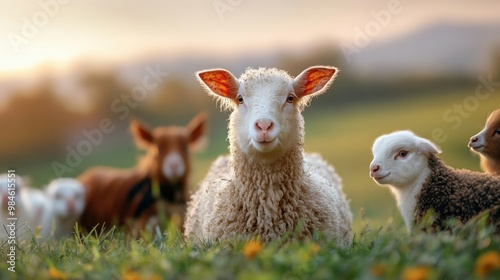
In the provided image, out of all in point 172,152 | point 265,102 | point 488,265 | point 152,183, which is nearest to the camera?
point 488,265

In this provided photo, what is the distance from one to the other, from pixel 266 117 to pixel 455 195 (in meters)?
1.50

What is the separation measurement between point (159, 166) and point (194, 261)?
21.2 ft

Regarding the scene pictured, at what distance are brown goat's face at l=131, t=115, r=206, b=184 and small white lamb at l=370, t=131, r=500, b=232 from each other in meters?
4.96

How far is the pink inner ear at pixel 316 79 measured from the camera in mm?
5648

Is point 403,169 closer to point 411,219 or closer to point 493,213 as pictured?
point 411,219

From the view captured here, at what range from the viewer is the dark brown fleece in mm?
4828

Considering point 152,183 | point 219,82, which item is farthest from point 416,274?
point 152,183

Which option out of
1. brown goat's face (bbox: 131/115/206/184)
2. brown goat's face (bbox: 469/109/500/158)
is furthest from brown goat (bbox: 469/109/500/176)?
brown goat's face (bbox: 131/115/206/184)

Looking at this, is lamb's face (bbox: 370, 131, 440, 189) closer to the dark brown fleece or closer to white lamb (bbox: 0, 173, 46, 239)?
the dark brown fleece

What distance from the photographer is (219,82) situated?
18.8 ft

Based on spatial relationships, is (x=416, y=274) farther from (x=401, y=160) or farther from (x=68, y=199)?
(x=68, y=199)

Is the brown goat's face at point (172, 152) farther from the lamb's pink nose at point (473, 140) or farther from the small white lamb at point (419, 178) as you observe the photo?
the lamb's pink nose at point (473, 140)

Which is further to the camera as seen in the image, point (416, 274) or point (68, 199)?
point (68, 199)

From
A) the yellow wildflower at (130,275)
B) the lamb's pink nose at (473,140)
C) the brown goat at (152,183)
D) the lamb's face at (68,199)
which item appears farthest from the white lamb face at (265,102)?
the lamb's face at (68,199)
